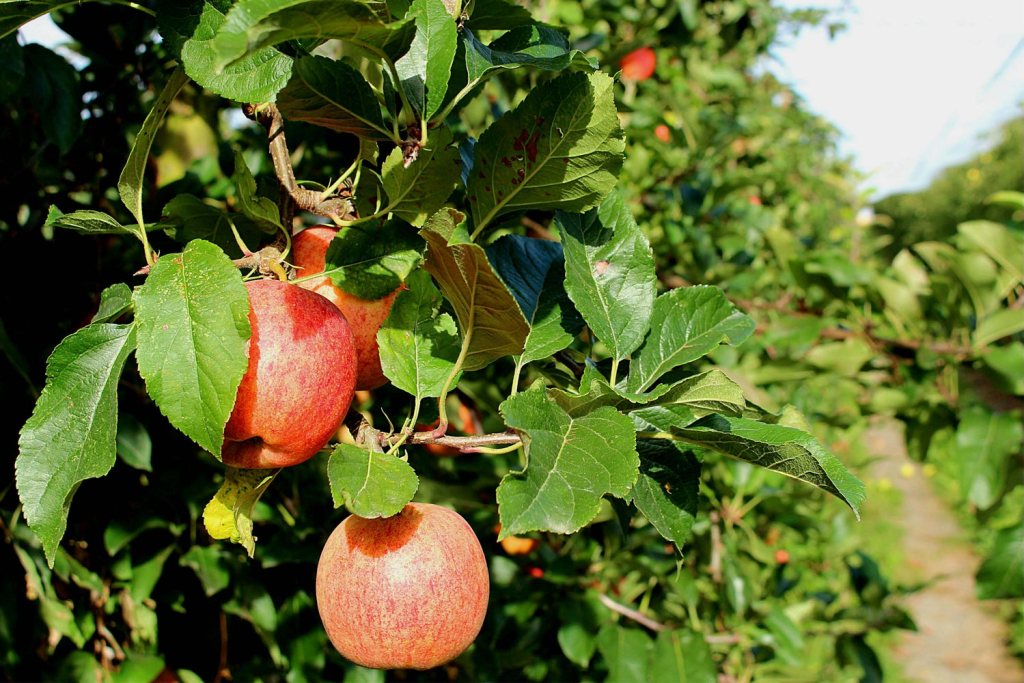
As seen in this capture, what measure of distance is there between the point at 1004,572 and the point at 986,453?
0.69 feet

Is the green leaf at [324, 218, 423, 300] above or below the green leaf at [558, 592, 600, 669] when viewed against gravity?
above

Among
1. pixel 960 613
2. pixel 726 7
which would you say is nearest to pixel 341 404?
pixel 726 7

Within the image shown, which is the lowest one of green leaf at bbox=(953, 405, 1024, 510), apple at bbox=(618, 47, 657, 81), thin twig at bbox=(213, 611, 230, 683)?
thin twig at bbox=(213, 611, 230, 683)

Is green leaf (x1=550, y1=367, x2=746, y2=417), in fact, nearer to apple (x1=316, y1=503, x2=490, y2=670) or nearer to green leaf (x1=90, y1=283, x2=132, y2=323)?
apple (x1=316, y1=503, x2=490, y2=670)

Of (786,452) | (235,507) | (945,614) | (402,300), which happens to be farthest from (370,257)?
(945,614)

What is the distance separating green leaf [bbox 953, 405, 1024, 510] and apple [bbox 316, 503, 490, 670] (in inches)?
44.3

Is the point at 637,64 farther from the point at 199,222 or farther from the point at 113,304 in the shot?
the point at 113,304

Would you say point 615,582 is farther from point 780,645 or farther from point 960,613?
point 960,613

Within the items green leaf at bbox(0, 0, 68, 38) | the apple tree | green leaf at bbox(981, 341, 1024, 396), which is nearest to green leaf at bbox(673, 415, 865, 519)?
the apple tree

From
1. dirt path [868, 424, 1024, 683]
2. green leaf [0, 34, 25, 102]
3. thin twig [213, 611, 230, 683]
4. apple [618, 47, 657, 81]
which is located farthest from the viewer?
dirt path [868, 424, 1024, 683]

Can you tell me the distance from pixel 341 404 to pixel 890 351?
4.60ft

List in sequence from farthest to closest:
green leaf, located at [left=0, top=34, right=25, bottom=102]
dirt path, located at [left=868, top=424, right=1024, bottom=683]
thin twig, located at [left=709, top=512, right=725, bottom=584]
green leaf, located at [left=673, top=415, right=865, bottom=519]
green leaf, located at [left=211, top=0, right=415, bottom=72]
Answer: dirt path, located at [left=868, top=424, right=1024, bottom=683]
thin twig, located at [left=709, top=512, right=725, bottom=584]
green leaf, located at [left=0, top=34, right=25, bottom=102]
green leaf, located at [left=673, top=415, right=865, bottom=519]
green leaf, located at [left=211, top=0, right=415, bottom=72]

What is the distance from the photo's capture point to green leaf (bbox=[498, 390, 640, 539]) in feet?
1.69

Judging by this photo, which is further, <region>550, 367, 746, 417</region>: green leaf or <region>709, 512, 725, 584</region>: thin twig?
<region>709, 512, 725, 584</region>: thin twig
